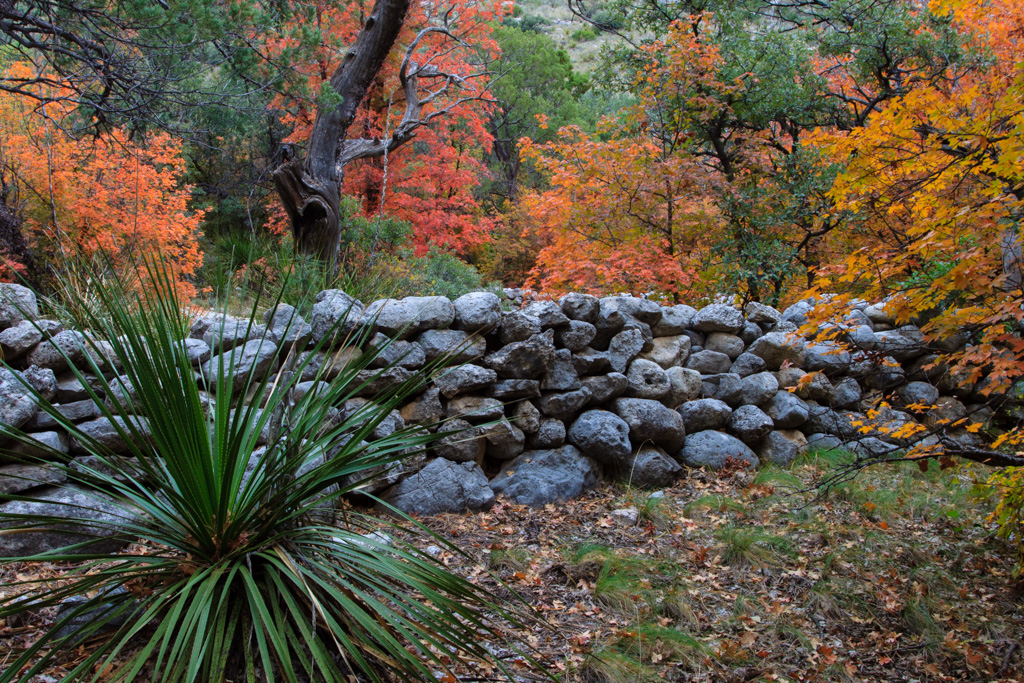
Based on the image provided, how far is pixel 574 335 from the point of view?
445cm

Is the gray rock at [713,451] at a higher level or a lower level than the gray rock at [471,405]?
lower

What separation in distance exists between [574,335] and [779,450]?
1.94 meters

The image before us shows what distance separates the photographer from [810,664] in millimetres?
2455

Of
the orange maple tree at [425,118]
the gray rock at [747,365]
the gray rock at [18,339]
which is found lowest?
the gray rock at [747,365]

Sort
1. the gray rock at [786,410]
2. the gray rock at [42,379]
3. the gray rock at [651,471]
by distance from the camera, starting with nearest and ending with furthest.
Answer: the gray rock at [42,379], the gray rock at [651,471], the gray rock at [786,410]

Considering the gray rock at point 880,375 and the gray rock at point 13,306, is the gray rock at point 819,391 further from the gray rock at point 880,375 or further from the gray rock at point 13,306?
the gray rock at point 13,306

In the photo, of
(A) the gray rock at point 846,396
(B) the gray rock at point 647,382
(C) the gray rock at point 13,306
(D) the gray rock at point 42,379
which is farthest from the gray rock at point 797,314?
(C) the gray rock at point 13,306

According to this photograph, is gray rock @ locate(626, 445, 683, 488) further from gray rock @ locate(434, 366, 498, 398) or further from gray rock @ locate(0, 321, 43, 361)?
gray rock @ locate(0, 321, 43, 361)

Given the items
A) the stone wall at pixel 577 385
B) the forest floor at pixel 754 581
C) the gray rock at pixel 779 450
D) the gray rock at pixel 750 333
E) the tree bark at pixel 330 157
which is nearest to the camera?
the forest floor at pixel 754 581

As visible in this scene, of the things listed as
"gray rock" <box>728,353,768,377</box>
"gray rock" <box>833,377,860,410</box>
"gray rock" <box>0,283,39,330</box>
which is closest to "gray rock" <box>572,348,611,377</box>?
"gray rock" <box>728,353,768,377</box>

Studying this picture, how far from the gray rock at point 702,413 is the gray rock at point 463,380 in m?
1.63

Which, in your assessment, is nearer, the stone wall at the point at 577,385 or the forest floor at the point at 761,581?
the forest floor at the point at 761,581

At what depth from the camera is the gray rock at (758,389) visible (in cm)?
498

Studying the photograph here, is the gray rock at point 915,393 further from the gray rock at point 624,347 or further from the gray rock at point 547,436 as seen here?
the gray rock at point 547,436
